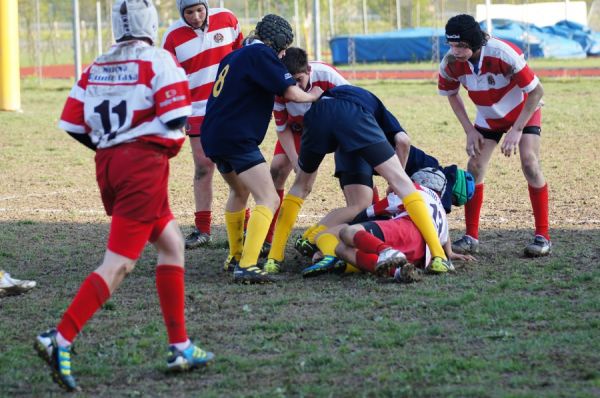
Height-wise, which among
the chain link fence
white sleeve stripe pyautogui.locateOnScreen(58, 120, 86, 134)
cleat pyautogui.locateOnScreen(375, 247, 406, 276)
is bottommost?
cleat pyautogui.locateOnScreen(375, 247, 406, 276)

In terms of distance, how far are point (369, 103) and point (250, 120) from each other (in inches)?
32.2

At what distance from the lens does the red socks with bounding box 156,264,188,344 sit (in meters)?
4.94

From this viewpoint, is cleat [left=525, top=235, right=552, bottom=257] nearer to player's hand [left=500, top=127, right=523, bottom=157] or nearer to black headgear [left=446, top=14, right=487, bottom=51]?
player's hand [left=500, top=127, right=523, bottom=157]

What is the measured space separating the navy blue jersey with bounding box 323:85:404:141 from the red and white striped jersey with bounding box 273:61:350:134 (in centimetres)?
25

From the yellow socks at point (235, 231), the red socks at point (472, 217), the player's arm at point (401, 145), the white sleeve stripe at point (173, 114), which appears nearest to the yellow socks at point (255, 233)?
the yellow socks at point (235, 231)

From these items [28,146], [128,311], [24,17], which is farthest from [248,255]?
[24,17]

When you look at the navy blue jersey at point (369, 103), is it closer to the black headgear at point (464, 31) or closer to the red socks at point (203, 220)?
the black headgear at point (464, 31)

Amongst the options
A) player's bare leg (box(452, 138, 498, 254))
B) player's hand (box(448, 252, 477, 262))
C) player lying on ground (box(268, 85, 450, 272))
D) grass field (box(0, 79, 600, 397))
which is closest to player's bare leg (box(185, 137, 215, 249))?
grass field (box(0, 79, 600, 397))

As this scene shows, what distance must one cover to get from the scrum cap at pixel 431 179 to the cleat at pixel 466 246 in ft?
1.49

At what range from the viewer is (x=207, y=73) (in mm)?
8570

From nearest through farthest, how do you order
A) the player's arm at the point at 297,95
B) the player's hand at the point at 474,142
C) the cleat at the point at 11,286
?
the player's arm at the point at 297,95 < the cleat at the point at 11,286 < the player's hand at the point at 474,142

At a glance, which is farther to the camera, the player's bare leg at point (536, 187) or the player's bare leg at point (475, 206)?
the player's bare leg at point (475, 206)

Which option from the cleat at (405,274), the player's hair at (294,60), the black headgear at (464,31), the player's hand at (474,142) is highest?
the black headgear at (464,31)

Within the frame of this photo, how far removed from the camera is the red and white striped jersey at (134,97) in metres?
4.91
